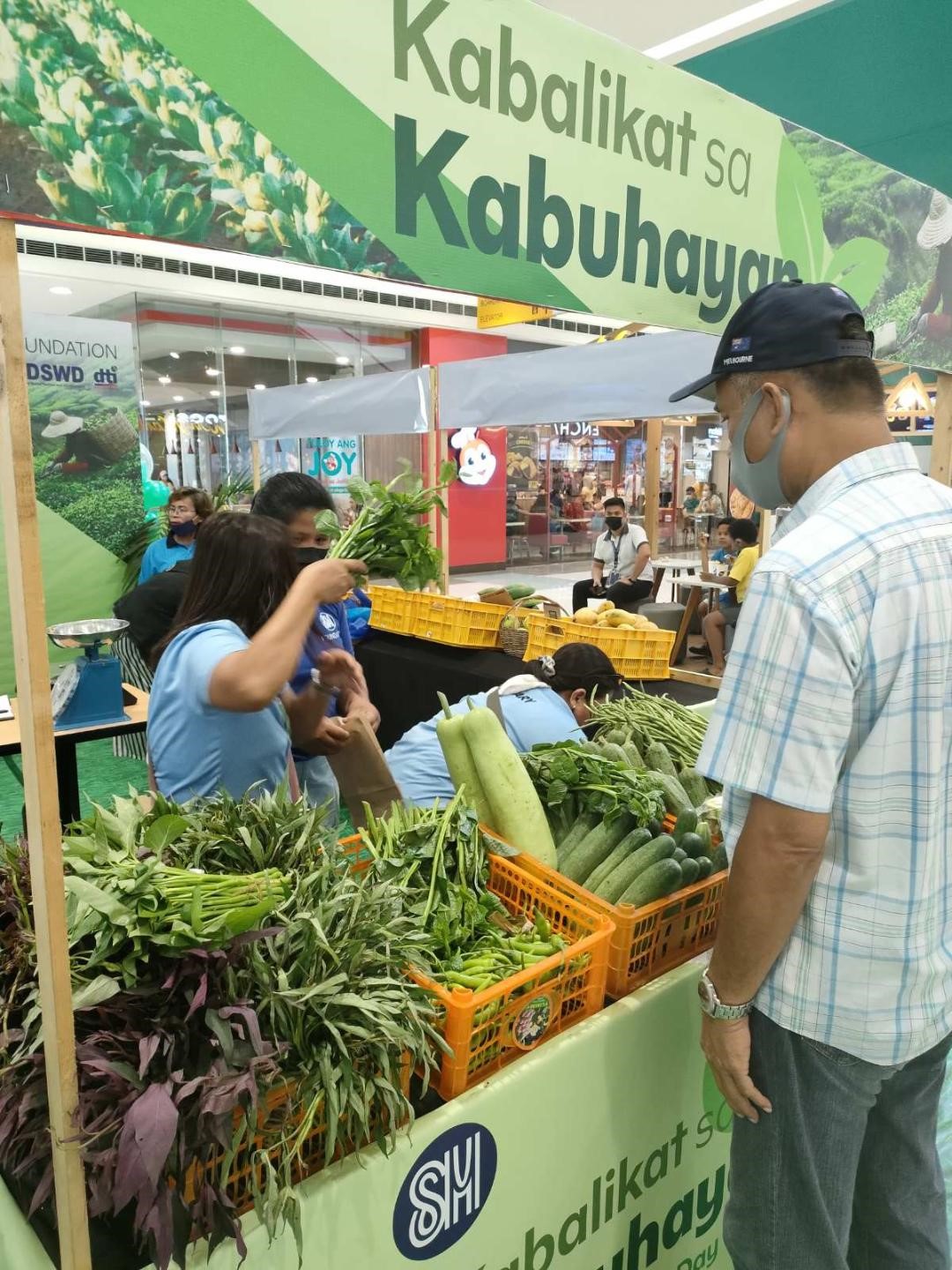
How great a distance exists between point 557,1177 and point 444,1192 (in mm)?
284

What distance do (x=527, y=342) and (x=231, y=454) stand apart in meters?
6.54

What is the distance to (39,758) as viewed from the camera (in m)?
1.06

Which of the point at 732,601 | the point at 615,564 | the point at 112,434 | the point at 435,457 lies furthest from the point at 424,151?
the point at 615,564

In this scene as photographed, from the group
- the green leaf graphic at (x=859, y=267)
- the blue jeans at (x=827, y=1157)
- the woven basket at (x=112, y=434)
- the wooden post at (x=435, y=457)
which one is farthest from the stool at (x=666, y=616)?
the blue jeans at (x=827, y=1157)

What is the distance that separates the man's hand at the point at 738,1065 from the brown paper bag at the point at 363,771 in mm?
1296

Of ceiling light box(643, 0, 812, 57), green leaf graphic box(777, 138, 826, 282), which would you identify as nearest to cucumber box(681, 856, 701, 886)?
green leaf graphic box(777, 138, 826, 282)

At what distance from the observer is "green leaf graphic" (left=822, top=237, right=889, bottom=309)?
7.80ft

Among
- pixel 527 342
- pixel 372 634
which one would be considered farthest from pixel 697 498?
pixel 372 634

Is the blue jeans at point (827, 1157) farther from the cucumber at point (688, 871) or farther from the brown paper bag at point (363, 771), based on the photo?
the brown paper bag at point (363, 771)

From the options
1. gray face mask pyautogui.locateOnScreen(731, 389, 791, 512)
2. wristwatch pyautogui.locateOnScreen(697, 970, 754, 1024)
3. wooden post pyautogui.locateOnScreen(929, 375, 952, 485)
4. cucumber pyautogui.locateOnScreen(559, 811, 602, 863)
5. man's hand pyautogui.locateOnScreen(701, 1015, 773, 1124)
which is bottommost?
man's hand pyautogui.locateOnScreen(701, 1015, 773, 1124)

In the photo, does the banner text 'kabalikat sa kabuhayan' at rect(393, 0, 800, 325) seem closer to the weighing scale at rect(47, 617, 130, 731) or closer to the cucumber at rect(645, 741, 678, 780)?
the cucumber at rect(645, 741, 678, 780)

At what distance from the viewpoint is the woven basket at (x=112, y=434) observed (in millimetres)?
7402

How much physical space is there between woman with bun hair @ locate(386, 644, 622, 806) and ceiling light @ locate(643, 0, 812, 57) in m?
3.21

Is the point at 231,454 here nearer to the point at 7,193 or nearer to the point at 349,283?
the point at 349,283
